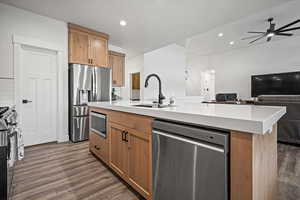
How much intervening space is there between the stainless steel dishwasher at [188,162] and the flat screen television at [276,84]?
20.3 ft

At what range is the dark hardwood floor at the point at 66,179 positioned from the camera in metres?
1.45

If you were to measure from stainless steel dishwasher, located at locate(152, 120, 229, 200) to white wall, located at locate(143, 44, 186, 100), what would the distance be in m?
4.43

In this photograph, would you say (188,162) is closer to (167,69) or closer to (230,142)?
(230,142)

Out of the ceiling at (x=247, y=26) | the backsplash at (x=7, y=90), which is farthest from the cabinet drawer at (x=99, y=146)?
the ceiling at (x=247, y=26)

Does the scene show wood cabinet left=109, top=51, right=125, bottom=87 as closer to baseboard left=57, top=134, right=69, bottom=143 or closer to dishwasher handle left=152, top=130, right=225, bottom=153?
baseboard left=57, top=134, right=69, bottom=143

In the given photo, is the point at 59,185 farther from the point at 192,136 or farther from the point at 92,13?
the point at 92,13

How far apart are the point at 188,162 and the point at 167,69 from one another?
19.0 ft

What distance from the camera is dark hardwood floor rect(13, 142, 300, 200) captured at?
57.0 inches

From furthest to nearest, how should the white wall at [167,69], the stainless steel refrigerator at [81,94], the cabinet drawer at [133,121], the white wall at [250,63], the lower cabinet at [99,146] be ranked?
the white wall at [167,69] < the white wall at [250,63] < the stainless steel refrigerator at [81,94] < the lower cabinet at [99,146] < the cabinet drawer at [133,121]

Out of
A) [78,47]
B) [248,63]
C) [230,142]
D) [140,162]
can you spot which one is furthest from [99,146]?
[248,63]

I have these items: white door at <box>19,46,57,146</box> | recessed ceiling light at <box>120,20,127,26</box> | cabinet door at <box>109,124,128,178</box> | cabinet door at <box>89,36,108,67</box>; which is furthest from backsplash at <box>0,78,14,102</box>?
recessed ceiling light at <box>120,20,127,26</box>

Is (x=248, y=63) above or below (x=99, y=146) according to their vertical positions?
above

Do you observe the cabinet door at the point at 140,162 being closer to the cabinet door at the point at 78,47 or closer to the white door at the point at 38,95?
the white door at the point at 38,95

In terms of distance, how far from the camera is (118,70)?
16.0ft
